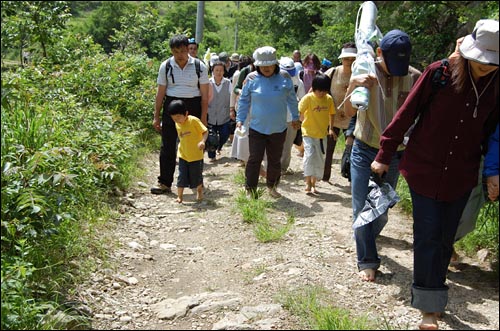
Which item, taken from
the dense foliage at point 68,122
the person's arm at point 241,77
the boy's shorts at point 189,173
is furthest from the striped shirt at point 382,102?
the person's arm at point 241,77

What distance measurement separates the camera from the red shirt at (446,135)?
3.20 m

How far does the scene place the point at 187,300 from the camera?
3.96 m

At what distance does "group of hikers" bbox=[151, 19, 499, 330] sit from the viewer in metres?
3.20

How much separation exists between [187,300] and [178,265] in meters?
0.90

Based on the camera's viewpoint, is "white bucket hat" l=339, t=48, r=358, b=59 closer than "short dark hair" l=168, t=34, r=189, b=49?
No

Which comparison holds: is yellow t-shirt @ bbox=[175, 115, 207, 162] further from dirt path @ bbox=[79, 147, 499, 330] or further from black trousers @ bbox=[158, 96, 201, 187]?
Answer: dirt path @ bbox=[79, 147, 499, 330]

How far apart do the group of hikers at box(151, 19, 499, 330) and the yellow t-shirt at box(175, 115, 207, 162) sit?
0.01 metres

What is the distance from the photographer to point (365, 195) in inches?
171

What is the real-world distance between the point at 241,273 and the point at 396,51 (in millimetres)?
2041

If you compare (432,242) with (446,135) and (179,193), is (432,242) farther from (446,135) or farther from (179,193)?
(179,193)

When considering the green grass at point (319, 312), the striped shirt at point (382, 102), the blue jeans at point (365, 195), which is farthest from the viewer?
the blue jeans at point (365, 195)

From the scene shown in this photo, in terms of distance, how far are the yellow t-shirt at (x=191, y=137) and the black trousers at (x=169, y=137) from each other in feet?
0.67

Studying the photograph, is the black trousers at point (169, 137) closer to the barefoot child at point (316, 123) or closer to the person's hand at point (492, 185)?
the barefoot child at point (316, 123)

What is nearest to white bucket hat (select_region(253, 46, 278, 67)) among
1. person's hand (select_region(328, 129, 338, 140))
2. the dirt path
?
person's hand (select_region(328, 129, 338, 140))
